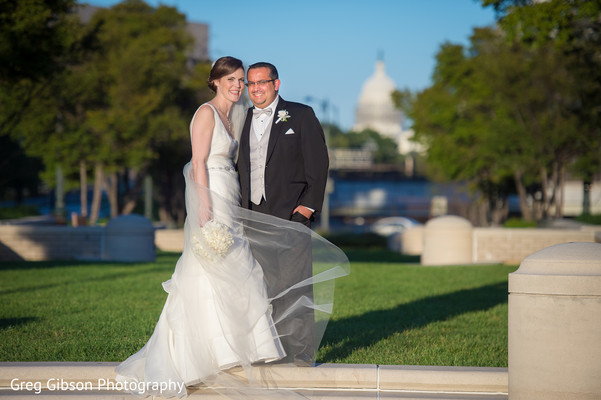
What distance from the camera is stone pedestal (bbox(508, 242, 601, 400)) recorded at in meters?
5.58

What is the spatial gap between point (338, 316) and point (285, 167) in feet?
13.6

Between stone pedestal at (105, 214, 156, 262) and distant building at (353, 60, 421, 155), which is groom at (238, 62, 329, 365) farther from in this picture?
distant building at (353, 60, 421, 155)

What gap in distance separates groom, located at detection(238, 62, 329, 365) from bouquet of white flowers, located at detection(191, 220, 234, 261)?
0.39 meters

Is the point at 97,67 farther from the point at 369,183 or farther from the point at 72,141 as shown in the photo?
the point at 369,183

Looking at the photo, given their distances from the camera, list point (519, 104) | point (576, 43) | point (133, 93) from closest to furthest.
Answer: point (576, 43) < point (519, 104) < point (133, 93)

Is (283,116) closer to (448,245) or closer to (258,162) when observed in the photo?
(258,162)

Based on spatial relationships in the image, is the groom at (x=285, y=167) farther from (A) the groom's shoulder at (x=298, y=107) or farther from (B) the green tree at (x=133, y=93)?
(B) the green tree at (x=133, y=93)

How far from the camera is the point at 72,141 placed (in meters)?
33.8

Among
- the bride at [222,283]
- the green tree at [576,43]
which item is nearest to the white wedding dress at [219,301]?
the bride at [222,283]

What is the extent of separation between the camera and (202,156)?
20.4ft

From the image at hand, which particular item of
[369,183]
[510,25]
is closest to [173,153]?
[510,25]

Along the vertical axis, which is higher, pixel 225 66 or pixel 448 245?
pixel 225 66

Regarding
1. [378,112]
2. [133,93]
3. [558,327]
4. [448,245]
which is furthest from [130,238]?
[378,112]

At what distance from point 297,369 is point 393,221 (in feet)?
169
